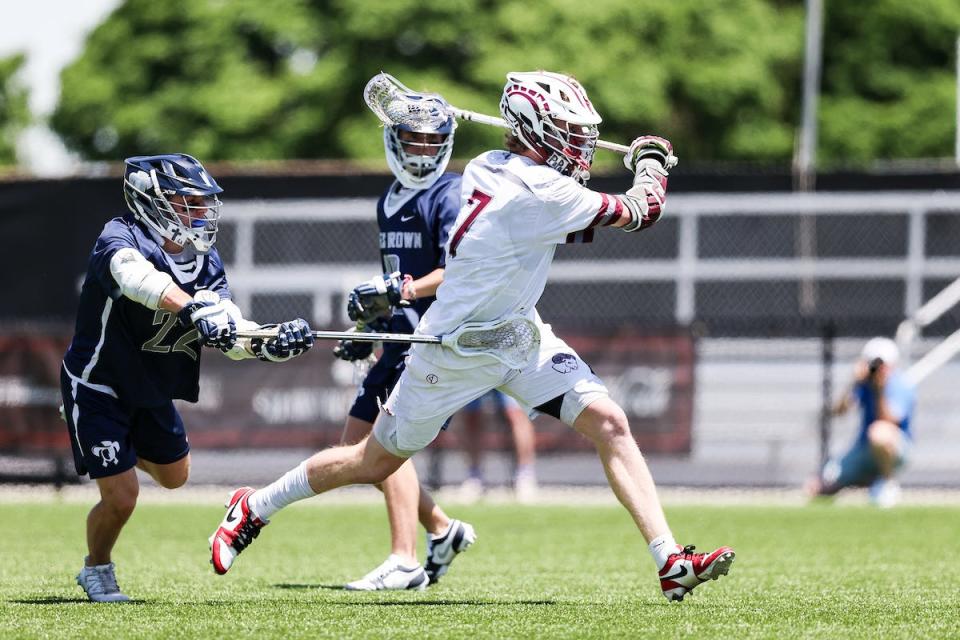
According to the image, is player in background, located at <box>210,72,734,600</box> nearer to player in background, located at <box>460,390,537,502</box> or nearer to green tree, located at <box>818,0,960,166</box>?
player in background, located at <box>460,390,537,502</box>

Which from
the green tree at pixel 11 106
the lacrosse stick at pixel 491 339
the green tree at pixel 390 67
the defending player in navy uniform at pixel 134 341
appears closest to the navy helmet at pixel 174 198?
the defending player in navy uniform at pixel 134 341

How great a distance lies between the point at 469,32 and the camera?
93.7 ft

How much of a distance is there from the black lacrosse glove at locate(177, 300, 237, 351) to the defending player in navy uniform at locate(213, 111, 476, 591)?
1.15m

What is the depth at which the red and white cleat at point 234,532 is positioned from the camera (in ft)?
22.1

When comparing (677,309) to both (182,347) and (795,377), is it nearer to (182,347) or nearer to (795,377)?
(795,377)

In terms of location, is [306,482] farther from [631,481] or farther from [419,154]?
[419,154]

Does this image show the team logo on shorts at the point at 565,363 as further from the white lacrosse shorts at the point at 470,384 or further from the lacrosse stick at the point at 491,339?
the lacrosse stick at the point at 491,339

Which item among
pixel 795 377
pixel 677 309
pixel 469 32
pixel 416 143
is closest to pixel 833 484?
pixel 795 377

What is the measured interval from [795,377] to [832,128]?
692 inches

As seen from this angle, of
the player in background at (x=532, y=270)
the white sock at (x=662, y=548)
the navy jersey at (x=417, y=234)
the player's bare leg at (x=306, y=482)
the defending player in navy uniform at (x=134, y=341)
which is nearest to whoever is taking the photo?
the white sock at (x=662, y=548)

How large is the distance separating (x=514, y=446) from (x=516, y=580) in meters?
6.16

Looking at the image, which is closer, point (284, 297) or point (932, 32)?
point (284, 297)

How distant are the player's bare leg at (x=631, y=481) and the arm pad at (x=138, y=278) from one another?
5.73 feet

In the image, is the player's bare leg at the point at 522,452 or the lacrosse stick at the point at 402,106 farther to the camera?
the player's bare leg at the point at 522,452
